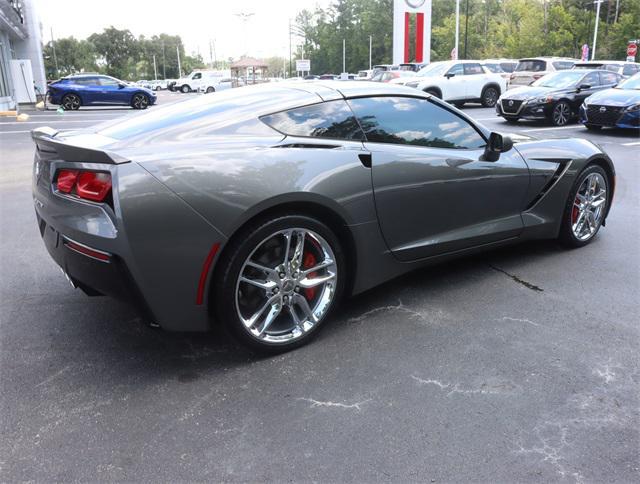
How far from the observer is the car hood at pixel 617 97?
12.0m

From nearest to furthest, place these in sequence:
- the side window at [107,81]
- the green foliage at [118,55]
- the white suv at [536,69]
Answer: the white suv at [536,69], the side window at [107,81], the green foliage at [118,55]

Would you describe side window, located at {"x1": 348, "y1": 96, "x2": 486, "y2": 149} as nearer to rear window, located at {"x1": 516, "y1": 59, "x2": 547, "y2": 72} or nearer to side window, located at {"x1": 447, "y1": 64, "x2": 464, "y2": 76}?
side window, located at {"x1": 447, "y1": 64, "x2": 464, "y2": 76}

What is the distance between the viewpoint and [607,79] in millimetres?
14766

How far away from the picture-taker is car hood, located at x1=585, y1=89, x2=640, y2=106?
11969 millimetres

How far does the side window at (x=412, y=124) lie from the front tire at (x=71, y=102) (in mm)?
23433

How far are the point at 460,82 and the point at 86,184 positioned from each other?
19.0 metres

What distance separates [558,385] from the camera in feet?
8.75

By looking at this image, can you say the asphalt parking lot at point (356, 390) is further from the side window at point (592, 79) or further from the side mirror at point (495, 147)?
the side window at point (592, 79)

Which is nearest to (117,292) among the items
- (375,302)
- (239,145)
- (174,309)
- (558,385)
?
(174,309)

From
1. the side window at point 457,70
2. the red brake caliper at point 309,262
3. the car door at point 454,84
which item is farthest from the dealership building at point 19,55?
the red brake caliper at point 309,262

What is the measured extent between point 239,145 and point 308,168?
0.38 meters

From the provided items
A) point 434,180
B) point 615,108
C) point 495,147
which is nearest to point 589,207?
point 495,147

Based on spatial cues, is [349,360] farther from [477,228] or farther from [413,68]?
[413,68]

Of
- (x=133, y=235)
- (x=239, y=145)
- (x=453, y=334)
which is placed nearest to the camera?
(x=133, y=235)
